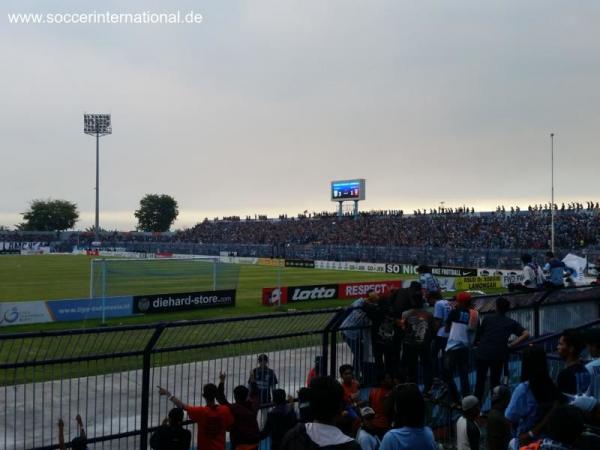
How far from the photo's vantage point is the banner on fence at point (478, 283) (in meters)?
32.7

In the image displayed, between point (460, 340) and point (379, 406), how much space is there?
2.33 m

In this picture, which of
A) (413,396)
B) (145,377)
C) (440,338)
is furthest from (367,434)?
(440,338)

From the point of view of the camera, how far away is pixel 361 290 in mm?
28125

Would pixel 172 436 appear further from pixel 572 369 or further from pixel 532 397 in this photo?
pixel 572 369

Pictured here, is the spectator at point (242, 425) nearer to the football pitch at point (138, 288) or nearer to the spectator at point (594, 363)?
the spectator at point (594, 363)

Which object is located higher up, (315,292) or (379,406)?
(379,406)

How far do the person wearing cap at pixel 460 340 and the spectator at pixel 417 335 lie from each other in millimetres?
316

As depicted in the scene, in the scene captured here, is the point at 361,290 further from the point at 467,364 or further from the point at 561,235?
the point at 561,235

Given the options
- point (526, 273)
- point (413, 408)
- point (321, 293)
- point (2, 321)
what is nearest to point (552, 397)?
point (413, 408)

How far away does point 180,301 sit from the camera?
23328 millimetres

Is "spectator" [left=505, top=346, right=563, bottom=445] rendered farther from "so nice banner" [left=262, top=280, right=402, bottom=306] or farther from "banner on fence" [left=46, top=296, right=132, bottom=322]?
"so nice banner" [left=262, top=280, right=402, bottom=306]

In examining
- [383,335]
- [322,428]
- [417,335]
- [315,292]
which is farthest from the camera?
[315,292]

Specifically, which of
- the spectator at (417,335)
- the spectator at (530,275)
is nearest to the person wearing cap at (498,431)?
the spectator at (417,335)

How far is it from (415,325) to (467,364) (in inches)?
44.0
